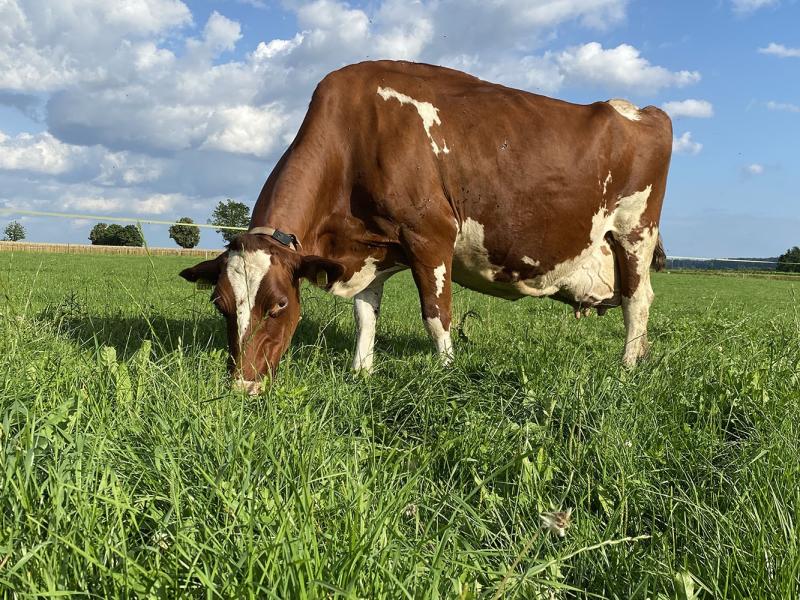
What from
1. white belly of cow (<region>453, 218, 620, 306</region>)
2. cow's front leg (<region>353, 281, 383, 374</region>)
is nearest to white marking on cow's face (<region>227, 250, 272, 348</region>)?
cow's front leg (<region>353, 281, 383, 374</region>)

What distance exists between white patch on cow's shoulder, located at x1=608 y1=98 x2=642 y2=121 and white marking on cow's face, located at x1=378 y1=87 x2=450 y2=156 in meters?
2.38

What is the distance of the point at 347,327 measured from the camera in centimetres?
796

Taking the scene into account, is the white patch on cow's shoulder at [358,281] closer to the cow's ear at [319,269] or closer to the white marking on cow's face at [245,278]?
the cow's ear at [319,269]

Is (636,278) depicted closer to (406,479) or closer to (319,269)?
(319,269)

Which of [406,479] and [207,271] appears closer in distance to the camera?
[406,479]

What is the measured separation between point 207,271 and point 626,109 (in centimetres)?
492

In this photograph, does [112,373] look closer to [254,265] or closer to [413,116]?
[254,265]

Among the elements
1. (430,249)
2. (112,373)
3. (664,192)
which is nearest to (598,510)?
(112,373)

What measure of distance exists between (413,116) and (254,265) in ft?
7.12

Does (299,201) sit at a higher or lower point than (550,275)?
higher

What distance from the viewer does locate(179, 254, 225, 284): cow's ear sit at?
445 cm

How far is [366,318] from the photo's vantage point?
615 centimetres

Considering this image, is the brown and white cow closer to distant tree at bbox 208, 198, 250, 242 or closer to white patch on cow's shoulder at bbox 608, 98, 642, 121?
white patch on cow's shoulder at bbox 608, 98, 642, 121

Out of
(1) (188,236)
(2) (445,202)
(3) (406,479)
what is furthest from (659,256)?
(1) (188,236)
